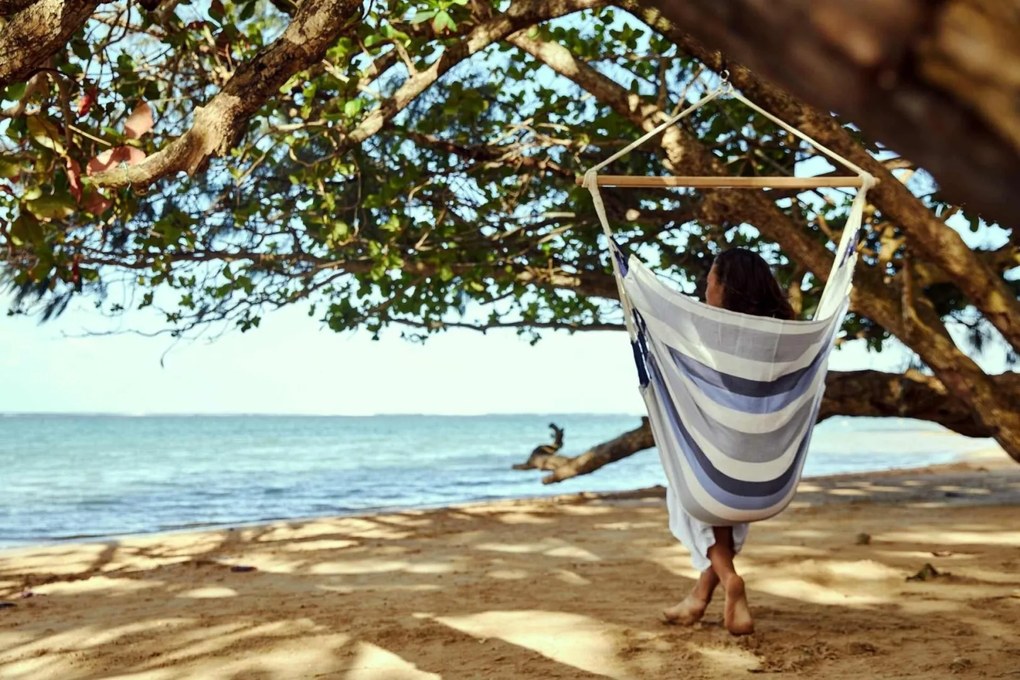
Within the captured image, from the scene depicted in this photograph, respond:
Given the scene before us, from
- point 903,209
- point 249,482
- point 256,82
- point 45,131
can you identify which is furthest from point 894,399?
point 249,482

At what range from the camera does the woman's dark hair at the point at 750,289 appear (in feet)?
9.26

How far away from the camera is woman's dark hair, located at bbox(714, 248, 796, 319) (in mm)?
2822

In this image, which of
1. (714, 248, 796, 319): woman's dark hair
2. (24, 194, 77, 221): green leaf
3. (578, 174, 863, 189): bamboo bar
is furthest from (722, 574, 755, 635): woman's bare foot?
(24, 194, 77, 221): green leaf

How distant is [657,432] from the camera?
8.36 ft

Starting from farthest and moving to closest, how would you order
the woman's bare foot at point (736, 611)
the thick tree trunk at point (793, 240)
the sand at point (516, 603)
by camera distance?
the thick tree trunk at point (793, 240) < the woman's bare foot at point (736, 611) < the sand at point (516, 603)

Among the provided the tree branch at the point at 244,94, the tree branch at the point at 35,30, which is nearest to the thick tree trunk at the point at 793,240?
the tree branch at the point at 244,94

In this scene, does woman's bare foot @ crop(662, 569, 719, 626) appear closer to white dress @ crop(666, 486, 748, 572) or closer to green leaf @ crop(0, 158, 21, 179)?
white dress @ crop(666, 486, 748, 572)

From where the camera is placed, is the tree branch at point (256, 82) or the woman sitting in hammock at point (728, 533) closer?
the tree branch at point (256, 82)

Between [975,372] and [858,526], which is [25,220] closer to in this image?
[975,372]

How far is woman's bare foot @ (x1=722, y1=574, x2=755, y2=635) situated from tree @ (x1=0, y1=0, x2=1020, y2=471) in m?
1.23

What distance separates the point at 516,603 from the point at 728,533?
0.74 metres

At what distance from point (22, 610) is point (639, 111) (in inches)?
108

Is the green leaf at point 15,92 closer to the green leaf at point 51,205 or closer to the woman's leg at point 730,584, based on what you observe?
the green leaf at point 51,205

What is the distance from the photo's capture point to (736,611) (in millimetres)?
2580
